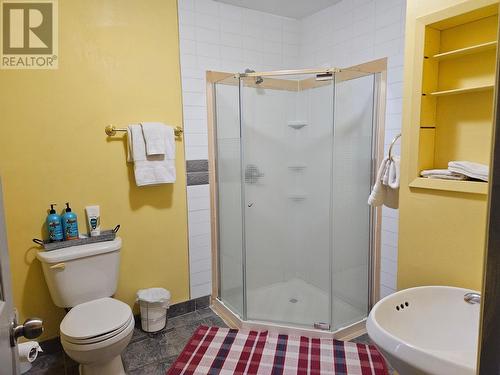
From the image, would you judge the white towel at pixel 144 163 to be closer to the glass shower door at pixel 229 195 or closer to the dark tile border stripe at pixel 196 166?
the dark tile border stripe at pixel 196 166

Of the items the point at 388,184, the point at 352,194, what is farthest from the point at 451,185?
the point at 352,194

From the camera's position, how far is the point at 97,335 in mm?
1693

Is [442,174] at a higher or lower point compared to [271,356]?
higher

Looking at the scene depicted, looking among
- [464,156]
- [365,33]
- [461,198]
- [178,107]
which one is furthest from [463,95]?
[178,107]

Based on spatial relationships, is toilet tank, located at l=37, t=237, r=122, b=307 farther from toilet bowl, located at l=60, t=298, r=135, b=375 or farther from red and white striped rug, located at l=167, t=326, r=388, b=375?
red and white striped rug, located at l=167, t=326, r=388, b=375

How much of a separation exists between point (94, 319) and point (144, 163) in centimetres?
100

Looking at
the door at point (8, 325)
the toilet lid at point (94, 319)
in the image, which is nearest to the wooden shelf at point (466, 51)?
the door at point (8, 325)

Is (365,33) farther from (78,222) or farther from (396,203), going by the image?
(78,222)

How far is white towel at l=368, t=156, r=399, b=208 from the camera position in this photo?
173cm

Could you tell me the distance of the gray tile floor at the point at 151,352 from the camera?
2037 mm

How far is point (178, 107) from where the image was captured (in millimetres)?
2504

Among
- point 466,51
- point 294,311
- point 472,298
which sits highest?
point 466,51

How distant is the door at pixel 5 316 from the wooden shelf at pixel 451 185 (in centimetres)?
151

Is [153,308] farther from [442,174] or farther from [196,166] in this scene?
[442,174]
